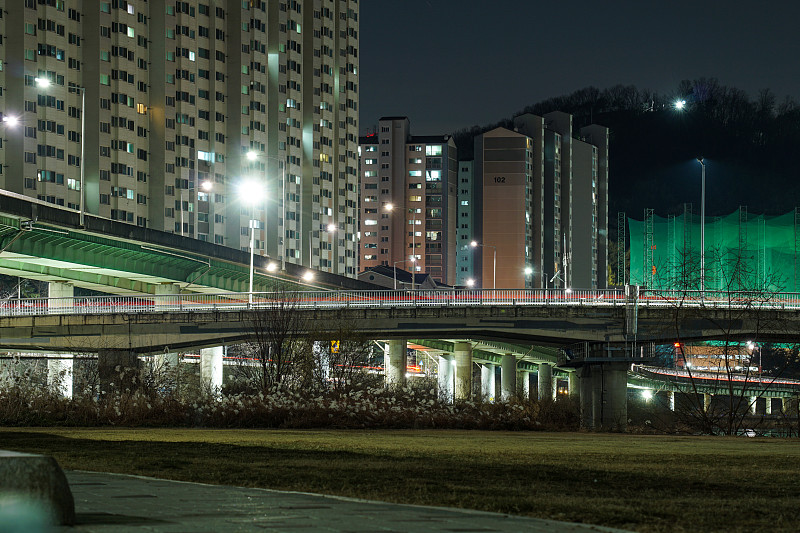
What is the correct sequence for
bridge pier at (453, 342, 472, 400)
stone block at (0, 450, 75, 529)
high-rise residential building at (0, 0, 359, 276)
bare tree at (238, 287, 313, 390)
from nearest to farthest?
stone block at (0, 450, 75, 529)
bare tree at (238, 287, 313, 390)
bridge pier at (453, 342, 472, 400)
high-rise residential building at (0, 0, 359, 276)

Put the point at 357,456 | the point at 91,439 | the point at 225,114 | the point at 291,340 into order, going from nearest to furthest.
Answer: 1. the point at 357,456
2. the point at 91,439
3. the point at 291,340
4. the point at 225,114

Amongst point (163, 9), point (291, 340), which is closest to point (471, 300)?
point (291, 340)

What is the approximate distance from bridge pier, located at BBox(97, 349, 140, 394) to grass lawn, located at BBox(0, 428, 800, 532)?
14005 millimetres

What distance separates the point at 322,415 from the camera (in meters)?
30.6

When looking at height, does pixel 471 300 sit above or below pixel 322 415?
above

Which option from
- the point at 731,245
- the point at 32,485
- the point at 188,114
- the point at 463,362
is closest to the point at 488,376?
the point at 731,245

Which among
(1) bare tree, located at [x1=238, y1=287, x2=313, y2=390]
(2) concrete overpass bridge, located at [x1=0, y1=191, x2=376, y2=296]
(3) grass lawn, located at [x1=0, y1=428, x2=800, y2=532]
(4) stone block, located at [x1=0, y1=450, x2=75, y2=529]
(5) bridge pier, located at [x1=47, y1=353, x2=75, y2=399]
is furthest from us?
(2) concrete overpass bridge, located at [x1=0, y1=191, x2=376, y2=296]

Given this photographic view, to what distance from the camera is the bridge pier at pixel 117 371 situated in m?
36.2

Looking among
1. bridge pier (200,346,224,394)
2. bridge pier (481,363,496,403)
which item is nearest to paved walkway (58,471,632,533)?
bridge pier (200,346,224,394)

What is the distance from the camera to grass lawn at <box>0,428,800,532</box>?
32.8 ft

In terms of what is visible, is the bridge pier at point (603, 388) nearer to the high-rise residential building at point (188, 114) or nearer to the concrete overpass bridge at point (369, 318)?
the concrete overpass bridge at point (369, 318)

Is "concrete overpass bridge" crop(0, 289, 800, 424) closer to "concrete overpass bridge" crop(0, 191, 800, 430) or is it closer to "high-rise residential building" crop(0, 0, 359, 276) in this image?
"concrete overpass bridge" crop(0, 191, 800, 430)

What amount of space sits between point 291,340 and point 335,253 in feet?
419

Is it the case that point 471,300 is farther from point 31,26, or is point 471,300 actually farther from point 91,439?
point 31,26
